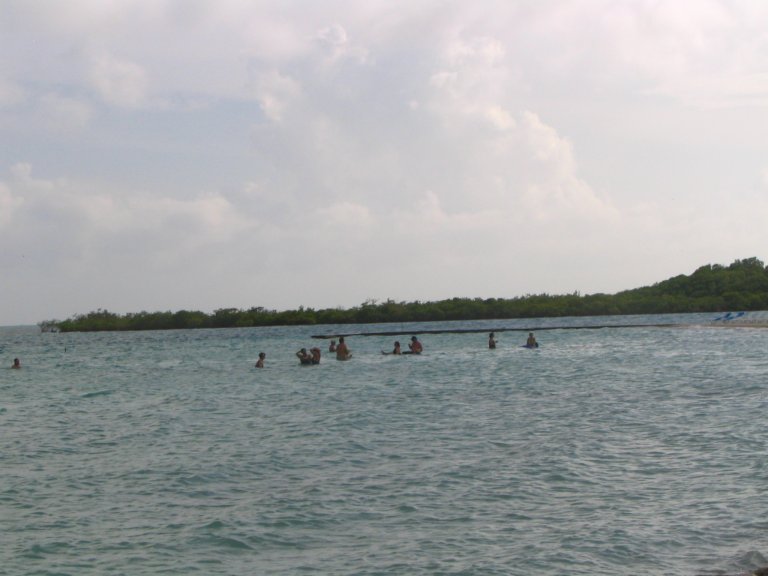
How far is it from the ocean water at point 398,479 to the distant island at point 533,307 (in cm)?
11589

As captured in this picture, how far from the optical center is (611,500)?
1454 centimetres

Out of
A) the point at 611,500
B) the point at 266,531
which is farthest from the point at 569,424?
the point at 266,531

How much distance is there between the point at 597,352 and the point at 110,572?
157 ft

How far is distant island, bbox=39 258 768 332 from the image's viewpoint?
14875 cm

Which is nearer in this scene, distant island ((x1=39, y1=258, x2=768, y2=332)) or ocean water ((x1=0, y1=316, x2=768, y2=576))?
ocean water ((x1=0, y1=316, x2=768, y2=576))

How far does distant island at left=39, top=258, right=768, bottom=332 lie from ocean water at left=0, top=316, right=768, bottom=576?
116 m

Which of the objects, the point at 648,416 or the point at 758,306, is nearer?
the point at 648,416

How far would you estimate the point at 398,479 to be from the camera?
16812 mm

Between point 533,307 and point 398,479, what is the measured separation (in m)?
138

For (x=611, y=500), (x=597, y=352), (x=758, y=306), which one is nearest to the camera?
(x=611, y=500)

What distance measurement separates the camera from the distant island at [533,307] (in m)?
149

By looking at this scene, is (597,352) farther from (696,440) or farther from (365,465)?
(365,465)

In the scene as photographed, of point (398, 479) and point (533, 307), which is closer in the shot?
point (398, 479)

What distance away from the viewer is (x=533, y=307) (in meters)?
153
